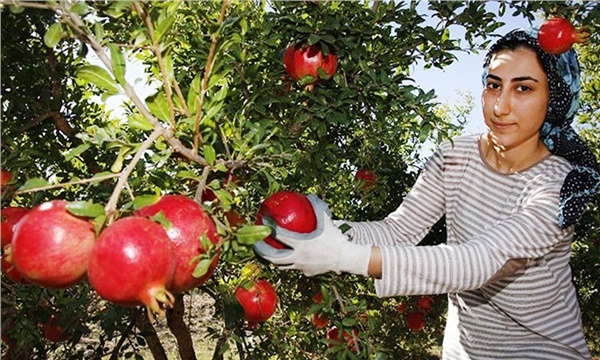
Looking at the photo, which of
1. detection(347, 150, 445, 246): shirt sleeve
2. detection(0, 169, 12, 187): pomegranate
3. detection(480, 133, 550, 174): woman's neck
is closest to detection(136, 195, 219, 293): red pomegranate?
detection(0, 169, 12, 187): pomegranate

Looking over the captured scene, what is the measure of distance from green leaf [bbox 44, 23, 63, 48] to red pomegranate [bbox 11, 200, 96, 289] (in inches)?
9.3

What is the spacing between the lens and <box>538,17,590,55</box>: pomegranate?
164cm

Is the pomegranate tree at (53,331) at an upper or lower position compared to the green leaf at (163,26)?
lower

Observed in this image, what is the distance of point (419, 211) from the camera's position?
191cm

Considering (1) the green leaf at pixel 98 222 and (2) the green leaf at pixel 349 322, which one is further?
(2) the green leaf at pixel 349 322

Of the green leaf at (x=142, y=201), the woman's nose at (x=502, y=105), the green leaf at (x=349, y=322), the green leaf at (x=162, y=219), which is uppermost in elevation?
the woman's nose at (x=502, y=105)

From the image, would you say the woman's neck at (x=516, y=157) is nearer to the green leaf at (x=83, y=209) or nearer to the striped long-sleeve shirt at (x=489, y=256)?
the striped long-sleeve shirt at (x=489, y=256)

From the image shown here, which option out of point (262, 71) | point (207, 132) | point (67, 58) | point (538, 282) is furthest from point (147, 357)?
point (207, 132)

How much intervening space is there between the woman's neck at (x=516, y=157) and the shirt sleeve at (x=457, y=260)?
0.40 meters

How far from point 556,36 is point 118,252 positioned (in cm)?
148

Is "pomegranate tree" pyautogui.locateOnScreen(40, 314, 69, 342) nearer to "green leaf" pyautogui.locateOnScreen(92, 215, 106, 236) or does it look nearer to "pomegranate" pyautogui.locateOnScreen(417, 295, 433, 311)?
"green leaf" pyautogui.locateOnScreen(92, 215, 106, 236)

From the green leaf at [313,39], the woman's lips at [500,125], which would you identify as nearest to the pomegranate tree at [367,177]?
the woman's lips at [500,125]

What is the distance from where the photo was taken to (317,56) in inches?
62.7

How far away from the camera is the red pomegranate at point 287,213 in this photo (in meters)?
1.29
